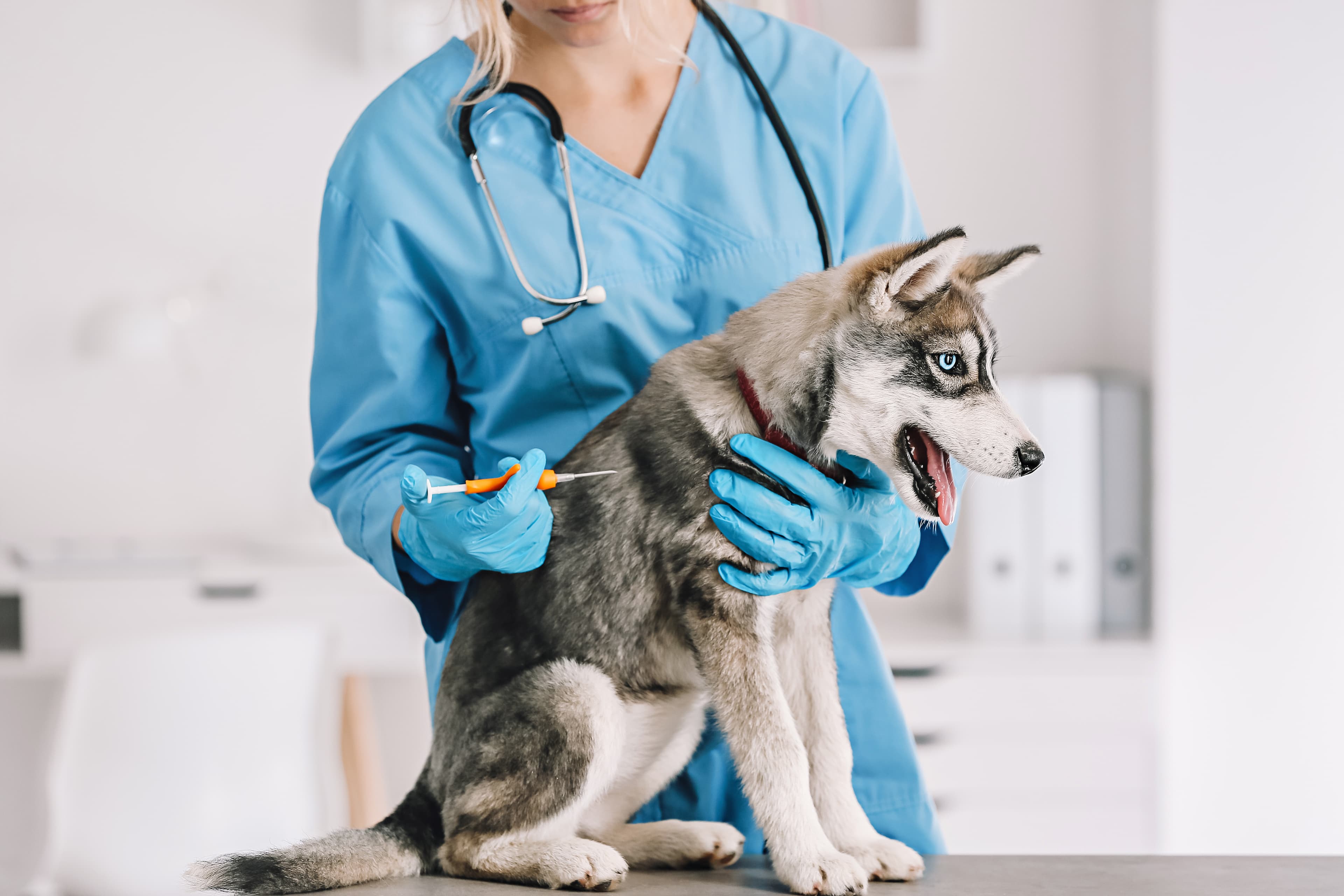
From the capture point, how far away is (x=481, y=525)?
3.09 feet

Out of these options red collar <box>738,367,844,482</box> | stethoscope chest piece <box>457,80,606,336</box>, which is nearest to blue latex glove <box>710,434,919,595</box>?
red collar <box>738,367,844,482</box>

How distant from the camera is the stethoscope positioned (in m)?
1.09

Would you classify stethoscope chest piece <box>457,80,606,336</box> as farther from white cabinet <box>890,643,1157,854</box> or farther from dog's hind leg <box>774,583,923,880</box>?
white cabinet <box>890,643,1157,854</box>

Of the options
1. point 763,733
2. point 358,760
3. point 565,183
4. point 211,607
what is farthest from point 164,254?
→ point 763,733

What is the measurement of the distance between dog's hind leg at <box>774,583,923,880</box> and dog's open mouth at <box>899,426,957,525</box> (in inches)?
7.5

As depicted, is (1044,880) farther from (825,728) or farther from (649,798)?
(649,798)

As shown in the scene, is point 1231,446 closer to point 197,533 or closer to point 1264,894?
point 1264,894

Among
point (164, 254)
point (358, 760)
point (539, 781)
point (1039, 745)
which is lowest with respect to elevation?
point (358, 760)

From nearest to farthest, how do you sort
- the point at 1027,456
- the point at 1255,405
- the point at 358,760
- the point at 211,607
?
the point at 1027,456, the point at 1255,405, the point at 211,607, the point at 358,760

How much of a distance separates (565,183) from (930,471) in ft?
1.68

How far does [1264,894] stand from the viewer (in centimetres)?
93

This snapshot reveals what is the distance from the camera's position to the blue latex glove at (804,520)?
95 cm

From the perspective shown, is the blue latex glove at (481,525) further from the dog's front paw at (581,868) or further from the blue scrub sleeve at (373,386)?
the dog's front paw at (581,868)

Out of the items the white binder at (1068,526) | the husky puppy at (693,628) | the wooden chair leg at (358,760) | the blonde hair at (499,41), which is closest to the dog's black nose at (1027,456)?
the husky puppy at (693,628)
